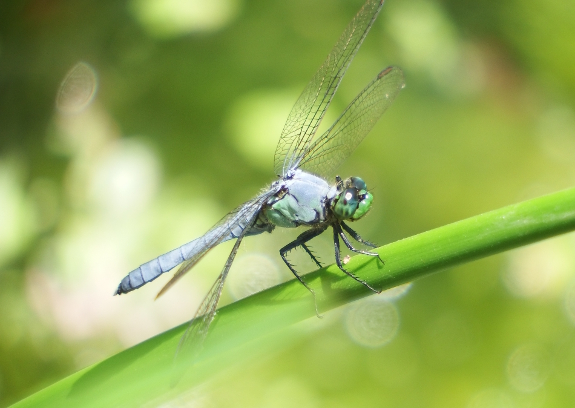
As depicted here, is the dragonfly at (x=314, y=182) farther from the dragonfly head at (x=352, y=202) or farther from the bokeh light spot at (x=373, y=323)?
the bokeh light spot at (x=373, y=323)

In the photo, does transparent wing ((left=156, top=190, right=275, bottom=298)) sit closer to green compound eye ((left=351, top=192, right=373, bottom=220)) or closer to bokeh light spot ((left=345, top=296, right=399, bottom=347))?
green compound eye ((left=351, top=192, right=373, bottom=220))

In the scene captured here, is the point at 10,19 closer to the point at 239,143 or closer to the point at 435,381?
the point at 239,143

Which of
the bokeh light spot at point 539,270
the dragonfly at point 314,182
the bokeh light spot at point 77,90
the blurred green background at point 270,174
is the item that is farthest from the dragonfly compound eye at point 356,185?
the bokeh light spot at point 77,90

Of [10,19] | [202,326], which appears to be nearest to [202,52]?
[10,19]

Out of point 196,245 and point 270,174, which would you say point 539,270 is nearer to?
point 270,174

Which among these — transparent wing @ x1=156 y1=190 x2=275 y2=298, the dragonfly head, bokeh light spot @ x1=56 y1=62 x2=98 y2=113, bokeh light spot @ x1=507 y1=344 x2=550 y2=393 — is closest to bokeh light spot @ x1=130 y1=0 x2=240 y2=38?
bokeh light spot @ x1=56 y1=62 x2=98 y2=113

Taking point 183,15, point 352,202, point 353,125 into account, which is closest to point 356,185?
point 352,202
